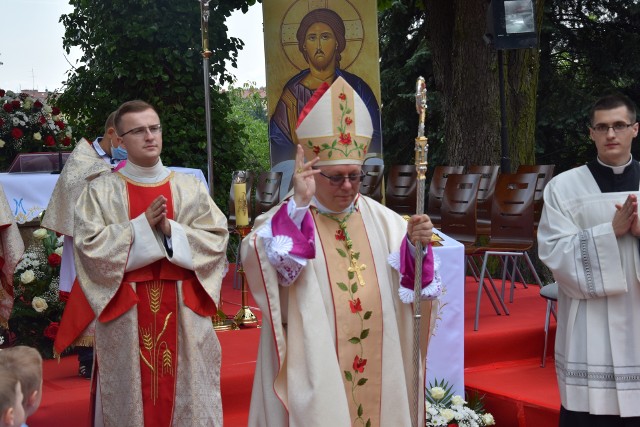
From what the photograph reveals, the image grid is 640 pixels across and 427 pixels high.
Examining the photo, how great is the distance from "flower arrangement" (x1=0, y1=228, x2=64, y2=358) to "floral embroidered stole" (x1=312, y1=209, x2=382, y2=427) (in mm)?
2812

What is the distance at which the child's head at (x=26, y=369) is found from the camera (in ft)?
7.91

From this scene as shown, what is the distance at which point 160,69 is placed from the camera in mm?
12523

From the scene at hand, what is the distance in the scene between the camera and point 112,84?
42.2 ft

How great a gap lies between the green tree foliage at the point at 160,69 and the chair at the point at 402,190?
4.10 metres

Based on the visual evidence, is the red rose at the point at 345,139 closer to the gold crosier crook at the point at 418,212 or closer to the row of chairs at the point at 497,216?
the gold crosier crook at the point at 418,212

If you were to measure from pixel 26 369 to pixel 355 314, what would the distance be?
170 cm

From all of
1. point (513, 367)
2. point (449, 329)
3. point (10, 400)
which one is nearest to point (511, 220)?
point (513, 367)

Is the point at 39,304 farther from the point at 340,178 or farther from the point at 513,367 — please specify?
the point at 513,367

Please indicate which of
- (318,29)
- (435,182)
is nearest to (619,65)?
A: (318,29)

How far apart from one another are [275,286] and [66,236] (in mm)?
2152

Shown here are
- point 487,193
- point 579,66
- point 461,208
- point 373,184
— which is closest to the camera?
point 461,208

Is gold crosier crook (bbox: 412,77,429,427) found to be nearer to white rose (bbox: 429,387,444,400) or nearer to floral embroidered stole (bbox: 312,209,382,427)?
floral embroidered stole (bbox: 312,209,382,427)

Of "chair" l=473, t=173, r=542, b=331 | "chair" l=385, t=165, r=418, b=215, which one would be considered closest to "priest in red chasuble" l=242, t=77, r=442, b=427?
"chair" l=473, t=173, r=542, b=331

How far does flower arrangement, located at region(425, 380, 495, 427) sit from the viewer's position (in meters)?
5.39
